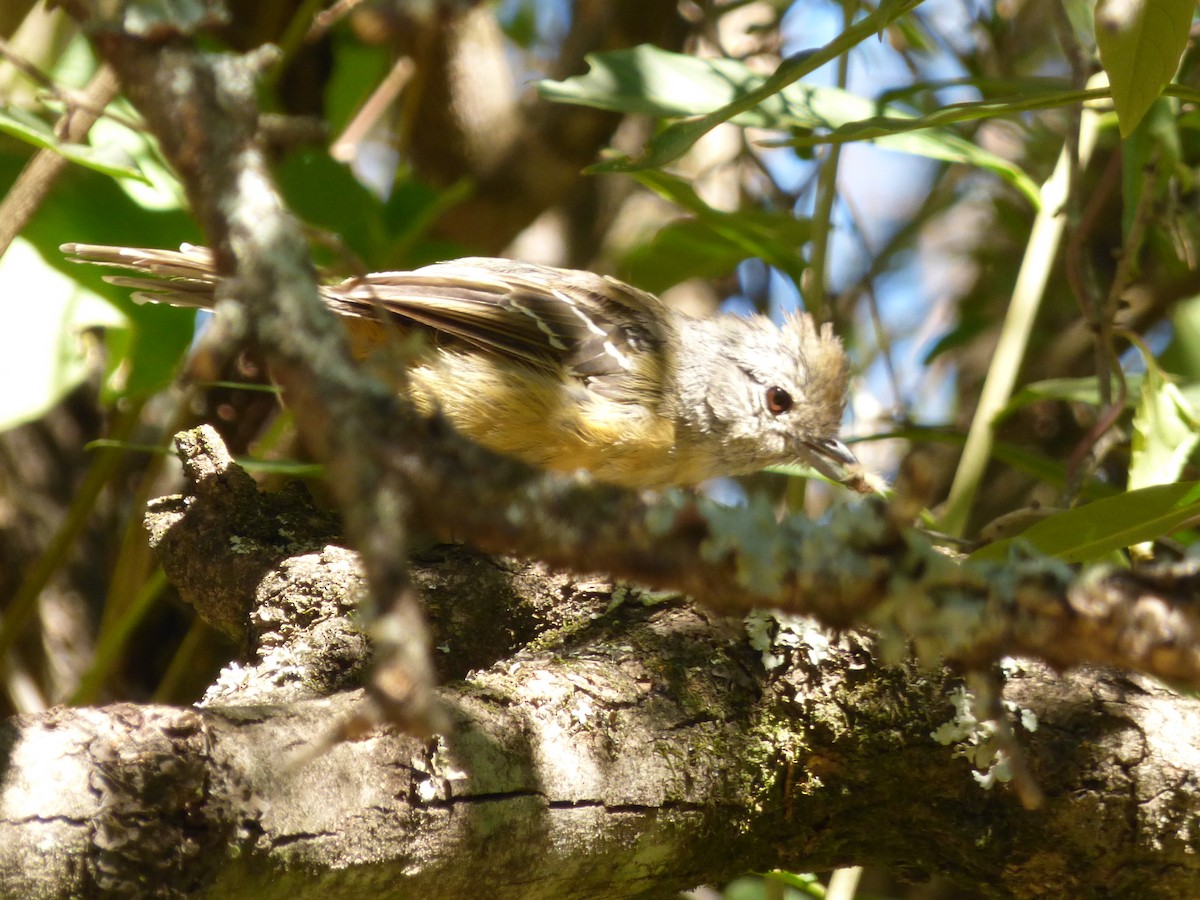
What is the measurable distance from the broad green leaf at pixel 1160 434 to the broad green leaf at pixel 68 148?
230 cm

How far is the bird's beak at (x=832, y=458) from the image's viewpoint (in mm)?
3764

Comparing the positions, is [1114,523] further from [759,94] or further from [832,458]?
[832,458]

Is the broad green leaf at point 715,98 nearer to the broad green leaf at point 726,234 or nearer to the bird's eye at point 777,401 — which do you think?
the broad green leaf at point 726,234

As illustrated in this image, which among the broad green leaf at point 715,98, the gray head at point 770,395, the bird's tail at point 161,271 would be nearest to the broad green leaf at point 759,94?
the broad green leaf at point 715,98

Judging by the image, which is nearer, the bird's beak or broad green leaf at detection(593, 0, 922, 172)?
broad green leaf at detection(593, 0, 922, 172)

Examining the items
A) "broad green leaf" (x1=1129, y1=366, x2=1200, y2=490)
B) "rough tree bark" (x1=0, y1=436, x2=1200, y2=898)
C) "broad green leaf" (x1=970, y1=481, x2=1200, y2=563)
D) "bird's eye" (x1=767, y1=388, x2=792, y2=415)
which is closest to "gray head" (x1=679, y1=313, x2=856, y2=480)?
"bird's eye" (x1=767, y1=388, x2=792, y2=415)

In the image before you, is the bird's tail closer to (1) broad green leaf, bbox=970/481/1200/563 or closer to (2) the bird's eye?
(2) the bird's eye

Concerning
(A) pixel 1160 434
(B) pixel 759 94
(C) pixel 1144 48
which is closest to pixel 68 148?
(B) pixel 759 94

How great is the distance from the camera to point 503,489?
96cm

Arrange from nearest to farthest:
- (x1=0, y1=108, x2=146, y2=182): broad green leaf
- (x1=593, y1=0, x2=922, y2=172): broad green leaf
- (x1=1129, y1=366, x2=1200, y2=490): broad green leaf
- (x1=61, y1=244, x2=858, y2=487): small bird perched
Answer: (x1=593, y1=0, x2=922, y2=172): broad green leaf < (x1=0, y1=108, x2=146, y2=182): broad green leaf < (x1=1129, y1=366, x2=1200, y2=490): broad green leaf < (x1=61, y1=244, x2=858, y2=487): small bird perched

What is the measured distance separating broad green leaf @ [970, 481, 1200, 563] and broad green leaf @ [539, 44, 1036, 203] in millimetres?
1092

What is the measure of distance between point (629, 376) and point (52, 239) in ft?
5.72

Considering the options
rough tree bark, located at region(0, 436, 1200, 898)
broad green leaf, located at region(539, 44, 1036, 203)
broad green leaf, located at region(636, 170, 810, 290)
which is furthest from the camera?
broad green leaf, located at region(636, 170, 810, 290)

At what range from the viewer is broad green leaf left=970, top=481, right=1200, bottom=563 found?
2055mm
